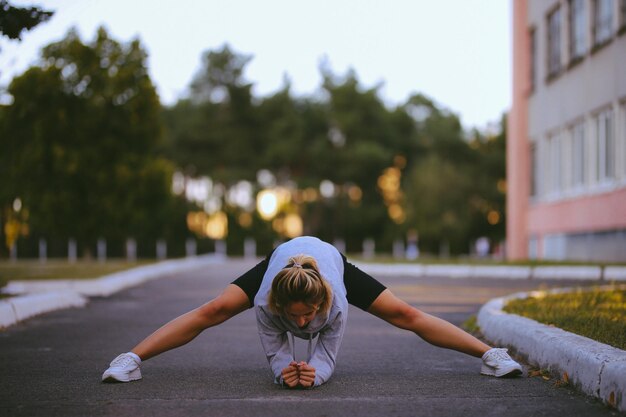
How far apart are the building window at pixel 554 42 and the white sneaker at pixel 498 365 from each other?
76.5ft

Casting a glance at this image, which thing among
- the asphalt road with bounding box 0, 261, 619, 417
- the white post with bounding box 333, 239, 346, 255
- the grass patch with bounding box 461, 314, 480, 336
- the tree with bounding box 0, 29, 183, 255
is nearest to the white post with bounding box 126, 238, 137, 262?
the tree with bounding box 0, 29, 183, 255

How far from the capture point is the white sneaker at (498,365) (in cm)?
588

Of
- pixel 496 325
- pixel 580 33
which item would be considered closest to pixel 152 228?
pixel 580 33

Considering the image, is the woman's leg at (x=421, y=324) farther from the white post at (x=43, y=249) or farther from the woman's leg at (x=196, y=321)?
the white post at (x=43, y=249)

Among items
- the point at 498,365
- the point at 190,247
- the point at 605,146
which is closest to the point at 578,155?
the point at 605,146

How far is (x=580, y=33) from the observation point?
2625cm

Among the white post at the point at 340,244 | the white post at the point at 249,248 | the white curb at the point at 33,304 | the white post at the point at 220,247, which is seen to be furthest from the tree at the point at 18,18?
the white post at the point at 340,244

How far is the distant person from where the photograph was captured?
5.29 metres

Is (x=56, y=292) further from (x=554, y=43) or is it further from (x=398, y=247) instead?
(x=398, y=247)

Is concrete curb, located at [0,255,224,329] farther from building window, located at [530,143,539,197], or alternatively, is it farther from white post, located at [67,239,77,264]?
white post, located at [67,239,77,264]

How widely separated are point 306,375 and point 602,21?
2144 cm

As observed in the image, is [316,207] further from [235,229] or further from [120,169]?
[120,169]

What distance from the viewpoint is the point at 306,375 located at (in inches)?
215

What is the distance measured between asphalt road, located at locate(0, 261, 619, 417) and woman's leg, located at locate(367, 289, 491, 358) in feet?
0.76
